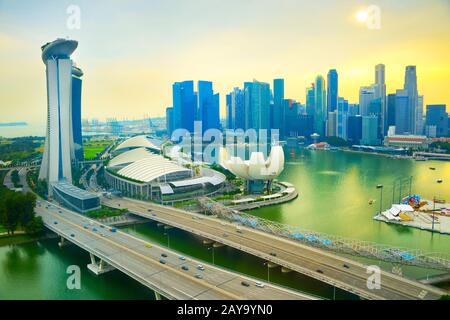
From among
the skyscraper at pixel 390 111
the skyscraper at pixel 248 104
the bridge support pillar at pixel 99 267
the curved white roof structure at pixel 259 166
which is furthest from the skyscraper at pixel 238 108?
the bridge support pillar at pixel 99 267

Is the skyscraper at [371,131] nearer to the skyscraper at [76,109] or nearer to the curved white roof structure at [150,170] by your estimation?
the curved white roof structure at [150,170]

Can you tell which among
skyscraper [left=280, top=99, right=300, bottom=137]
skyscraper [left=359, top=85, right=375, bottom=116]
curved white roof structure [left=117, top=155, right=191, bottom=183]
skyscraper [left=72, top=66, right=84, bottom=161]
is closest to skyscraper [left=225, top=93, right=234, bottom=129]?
skyscraper [left=280, top=99, right=300, bottom=137]

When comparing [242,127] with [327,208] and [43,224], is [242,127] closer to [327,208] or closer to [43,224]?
[327,208]

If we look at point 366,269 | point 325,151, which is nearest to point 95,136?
point 325,151

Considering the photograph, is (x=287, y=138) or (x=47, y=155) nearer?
(x=47, y=155)

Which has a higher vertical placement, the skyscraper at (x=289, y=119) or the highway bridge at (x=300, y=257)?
the skyscraper at (x=289, y=119)

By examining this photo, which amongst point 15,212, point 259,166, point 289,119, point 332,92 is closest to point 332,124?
point 289,119
